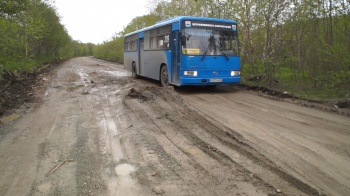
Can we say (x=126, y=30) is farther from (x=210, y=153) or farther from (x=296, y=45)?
(x=210, y=153)

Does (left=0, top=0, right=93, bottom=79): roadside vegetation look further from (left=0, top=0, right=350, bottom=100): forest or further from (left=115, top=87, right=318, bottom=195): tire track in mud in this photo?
(left=115, top=87, right=318, bottom=195): tire track in mud

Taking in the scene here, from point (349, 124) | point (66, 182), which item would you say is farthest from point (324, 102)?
point (66, 182)

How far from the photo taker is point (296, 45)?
11.6 meters

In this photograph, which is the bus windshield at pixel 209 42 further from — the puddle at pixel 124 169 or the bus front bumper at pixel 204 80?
the puddle at pixel 124 169

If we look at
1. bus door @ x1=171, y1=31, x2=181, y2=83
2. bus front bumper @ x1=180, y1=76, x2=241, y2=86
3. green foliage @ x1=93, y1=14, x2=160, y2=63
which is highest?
green foliage @ x1=93, y1=14, x2=160, y2=63

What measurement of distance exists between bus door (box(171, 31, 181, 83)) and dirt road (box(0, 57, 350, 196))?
9.67 ft

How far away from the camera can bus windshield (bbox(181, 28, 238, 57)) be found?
35.1 feet

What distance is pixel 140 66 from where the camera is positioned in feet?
53.6

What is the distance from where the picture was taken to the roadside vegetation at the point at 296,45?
994cm

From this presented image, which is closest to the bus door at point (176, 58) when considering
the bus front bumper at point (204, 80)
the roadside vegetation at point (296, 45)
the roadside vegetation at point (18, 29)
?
the bus front bumper at point (204, 80)

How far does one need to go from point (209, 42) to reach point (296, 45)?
365 cm

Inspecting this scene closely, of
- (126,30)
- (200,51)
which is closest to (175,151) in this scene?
(200,51)

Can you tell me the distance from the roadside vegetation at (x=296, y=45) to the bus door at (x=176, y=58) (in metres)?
3.78

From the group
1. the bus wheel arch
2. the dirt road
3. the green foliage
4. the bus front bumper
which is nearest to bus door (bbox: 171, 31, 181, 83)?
the bus front bumper
